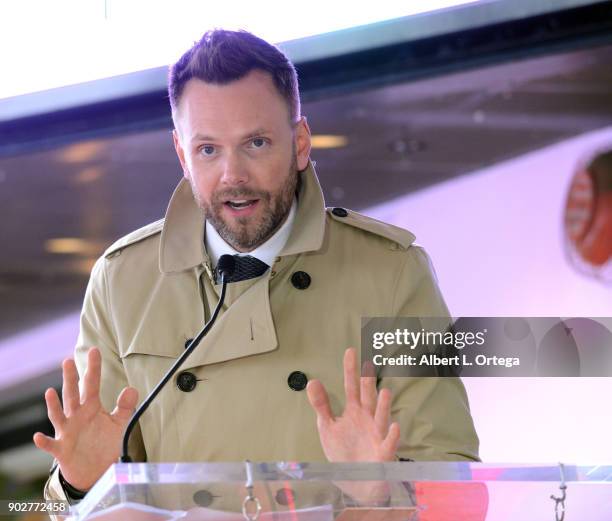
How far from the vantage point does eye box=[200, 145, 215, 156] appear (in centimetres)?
195

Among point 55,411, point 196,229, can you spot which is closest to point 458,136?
point 196,229

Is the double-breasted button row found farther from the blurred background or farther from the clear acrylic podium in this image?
the blurred background

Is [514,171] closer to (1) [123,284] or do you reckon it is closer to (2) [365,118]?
(2) [365,118]

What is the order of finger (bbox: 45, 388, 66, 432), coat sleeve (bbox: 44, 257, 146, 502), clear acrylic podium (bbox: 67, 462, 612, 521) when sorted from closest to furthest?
clear acrylic podium (bbox: 67, 462, 612, 521) < finger (bbox: 45, 388, 66, 432) < coat sleeve (bbox: 44, 257, 146, 502)

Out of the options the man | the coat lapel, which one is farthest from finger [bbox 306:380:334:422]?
the coat lapel

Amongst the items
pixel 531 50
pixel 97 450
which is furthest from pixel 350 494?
pixel 531 50

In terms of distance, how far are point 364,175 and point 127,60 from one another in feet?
2.39

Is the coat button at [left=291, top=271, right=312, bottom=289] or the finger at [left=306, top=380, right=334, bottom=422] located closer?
the finger at [left=306, top=380, right=334, bottom=422]

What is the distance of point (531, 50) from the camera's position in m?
3.20

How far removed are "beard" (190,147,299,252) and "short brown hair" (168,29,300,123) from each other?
0.46 feet

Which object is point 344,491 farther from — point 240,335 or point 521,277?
point 521,277

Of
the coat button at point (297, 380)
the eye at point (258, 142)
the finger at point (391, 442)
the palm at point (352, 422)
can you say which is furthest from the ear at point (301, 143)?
the finger at point (391, 442)

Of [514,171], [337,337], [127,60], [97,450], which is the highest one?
[127,60]

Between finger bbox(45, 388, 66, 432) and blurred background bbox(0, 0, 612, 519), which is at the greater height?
blurred background bbox(0, 0, 612, 519)
